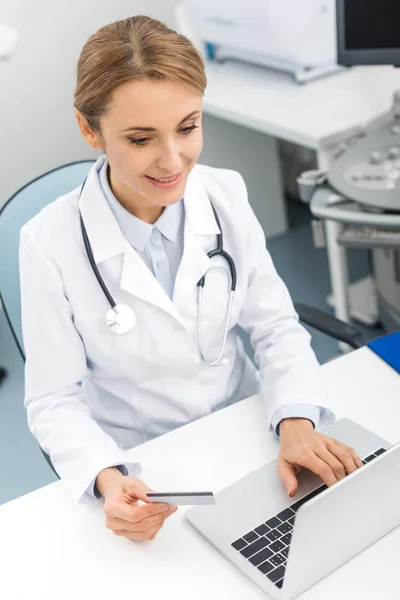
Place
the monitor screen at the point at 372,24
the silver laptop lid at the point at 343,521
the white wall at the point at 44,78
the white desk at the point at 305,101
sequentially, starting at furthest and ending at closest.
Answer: the white wall at the point at 44,78, the white desk at the point at 305,101, the monitor screen at the point at 372,24, the silver laptop lid at the point at 343,521

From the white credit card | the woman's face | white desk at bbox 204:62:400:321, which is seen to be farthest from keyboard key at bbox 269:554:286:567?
white desk at bbox 204:62:400:321

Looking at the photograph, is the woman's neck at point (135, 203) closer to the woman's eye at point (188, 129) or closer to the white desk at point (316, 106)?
the woman's eye at point (188, 129)

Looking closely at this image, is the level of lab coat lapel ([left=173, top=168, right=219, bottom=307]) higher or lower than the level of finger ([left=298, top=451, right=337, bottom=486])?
higher

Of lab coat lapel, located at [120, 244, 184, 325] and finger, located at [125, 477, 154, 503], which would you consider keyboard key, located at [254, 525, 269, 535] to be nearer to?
finger, located at [125, 477, 154, 503]

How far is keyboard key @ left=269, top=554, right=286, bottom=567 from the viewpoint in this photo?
2.80ft

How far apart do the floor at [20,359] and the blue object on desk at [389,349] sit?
103 cm

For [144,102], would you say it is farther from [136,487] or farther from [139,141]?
[136,487]

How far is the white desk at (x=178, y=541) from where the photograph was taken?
0.84 metres

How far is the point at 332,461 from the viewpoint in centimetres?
96

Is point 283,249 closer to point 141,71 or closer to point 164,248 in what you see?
point 164,248

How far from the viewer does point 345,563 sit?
85cm

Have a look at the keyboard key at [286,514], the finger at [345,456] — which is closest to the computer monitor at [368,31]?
the finger at [345,456]

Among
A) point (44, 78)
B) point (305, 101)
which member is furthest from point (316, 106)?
point (44, 78)

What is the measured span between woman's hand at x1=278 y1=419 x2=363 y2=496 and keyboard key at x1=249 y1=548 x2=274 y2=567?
9 centimetres
